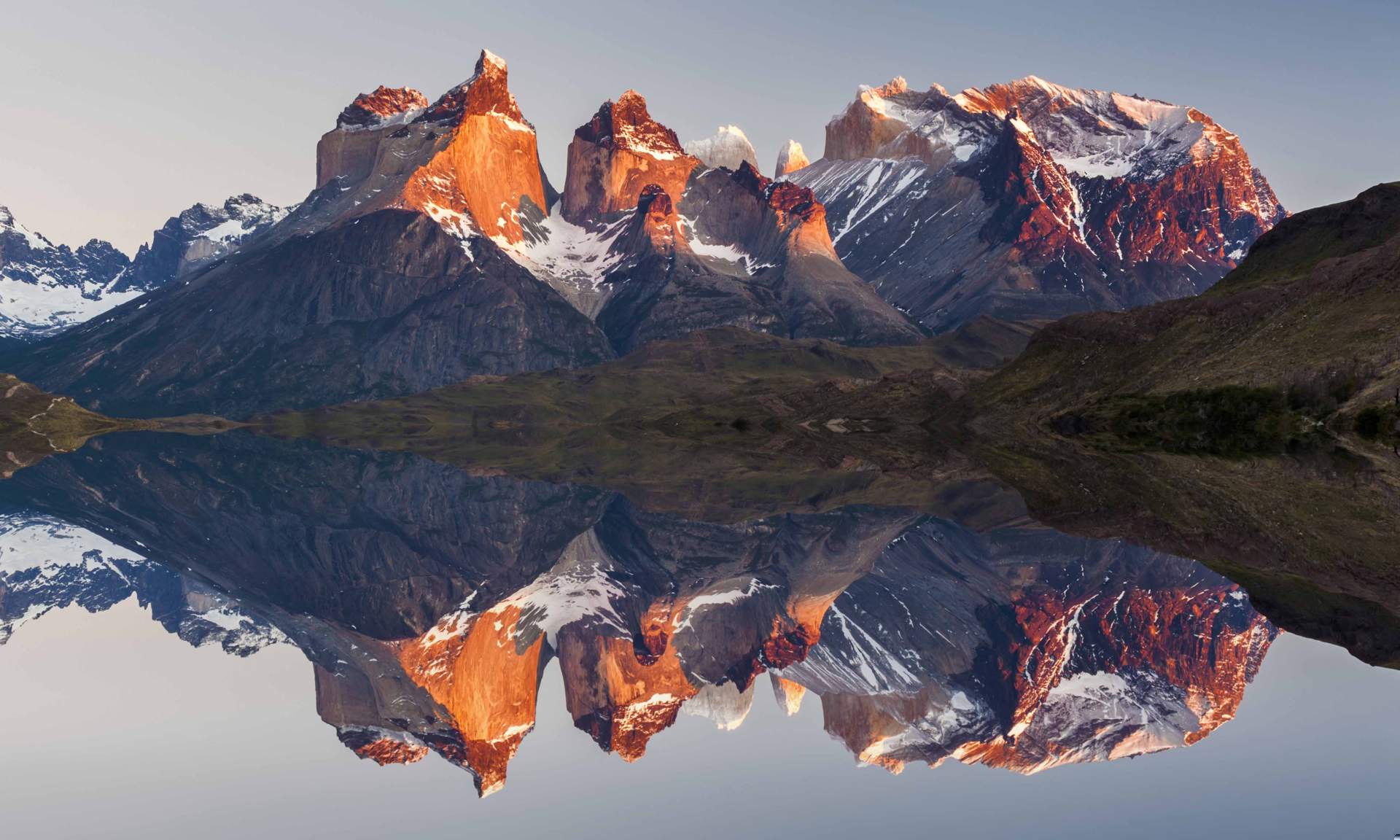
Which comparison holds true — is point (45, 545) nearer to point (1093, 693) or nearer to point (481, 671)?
point (481, 671)

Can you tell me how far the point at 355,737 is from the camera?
42.3 meters

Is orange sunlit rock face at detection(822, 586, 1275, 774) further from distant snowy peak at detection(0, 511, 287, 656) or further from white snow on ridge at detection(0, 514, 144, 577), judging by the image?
white snow on ridge at detection(0, 514, 144, 577)

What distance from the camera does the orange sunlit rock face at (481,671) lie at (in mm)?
49969

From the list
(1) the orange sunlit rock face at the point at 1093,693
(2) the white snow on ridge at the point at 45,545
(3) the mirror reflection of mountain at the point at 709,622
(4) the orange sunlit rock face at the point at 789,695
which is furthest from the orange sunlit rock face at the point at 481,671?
(2) the white snow on ridge at the point at 45,545

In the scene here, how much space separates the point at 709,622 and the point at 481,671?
597 inches

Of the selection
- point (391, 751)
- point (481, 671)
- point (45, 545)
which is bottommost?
point (391, 751)

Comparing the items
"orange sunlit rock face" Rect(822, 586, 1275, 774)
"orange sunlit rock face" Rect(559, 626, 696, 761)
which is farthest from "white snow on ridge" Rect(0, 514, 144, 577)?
"orange sunlit rock face" Rect(822, 586, 1275, 774)

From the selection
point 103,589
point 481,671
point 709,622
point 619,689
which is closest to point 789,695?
point 619,689

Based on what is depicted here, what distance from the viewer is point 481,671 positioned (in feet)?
230

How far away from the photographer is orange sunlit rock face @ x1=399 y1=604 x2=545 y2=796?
49969 millimetres

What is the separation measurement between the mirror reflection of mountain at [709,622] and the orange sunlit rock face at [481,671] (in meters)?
0.25

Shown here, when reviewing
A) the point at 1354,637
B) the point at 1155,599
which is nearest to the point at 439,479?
the point at 1155,599

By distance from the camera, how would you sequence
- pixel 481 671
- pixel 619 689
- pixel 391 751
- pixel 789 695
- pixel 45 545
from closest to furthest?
pixel 391 751 → pixel 789 695 → pixel 619 689 → pixel 481 671 → pixel 45 545

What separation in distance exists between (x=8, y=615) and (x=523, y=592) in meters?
30.1
